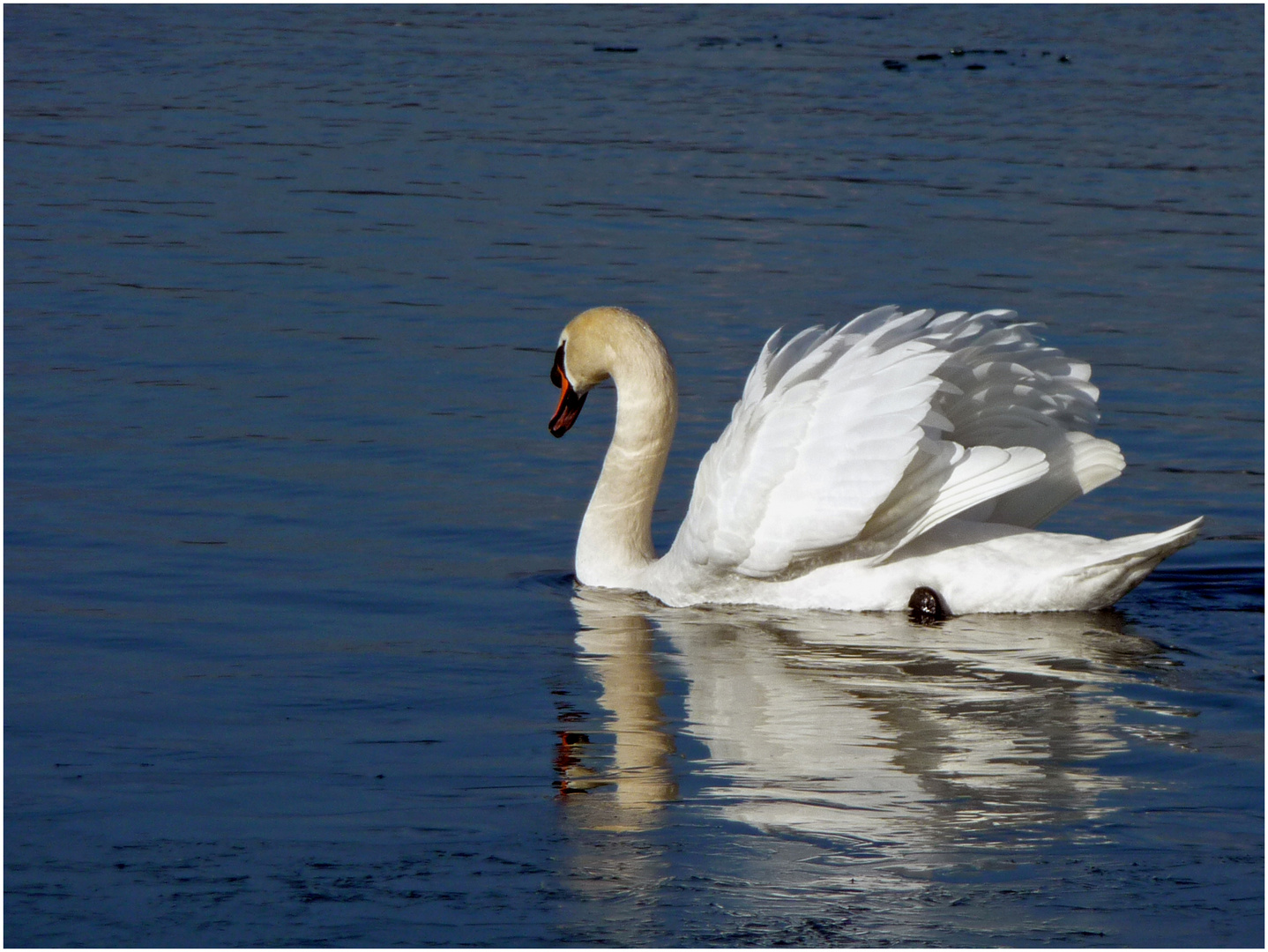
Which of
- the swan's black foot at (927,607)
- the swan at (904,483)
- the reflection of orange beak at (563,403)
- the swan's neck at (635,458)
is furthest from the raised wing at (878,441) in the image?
the reflection of orange beak at (563,403)

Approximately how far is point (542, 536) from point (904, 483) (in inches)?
80.3

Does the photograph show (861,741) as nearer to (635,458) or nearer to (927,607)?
(927,607)

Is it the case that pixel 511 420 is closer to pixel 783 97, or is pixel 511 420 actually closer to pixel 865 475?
pixel 865 475

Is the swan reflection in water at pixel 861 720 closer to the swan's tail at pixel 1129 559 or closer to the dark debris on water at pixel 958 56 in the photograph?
the swan's tail at pixel 1129 559

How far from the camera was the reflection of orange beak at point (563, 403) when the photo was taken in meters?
8.84

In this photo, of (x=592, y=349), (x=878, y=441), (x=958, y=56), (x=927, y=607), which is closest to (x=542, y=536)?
(x=592, y=349)

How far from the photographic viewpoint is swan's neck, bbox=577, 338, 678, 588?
8391mm

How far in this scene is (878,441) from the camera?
279 inches

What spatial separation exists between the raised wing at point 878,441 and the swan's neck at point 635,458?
0.56 m

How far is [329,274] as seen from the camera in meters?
12.8

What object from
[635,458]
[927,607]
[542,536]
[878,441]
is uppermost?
[878,441]

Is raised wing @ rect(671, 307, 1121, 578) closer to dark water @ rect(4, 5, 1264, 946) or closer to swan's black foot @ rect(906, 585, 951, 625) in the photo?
swan's black foot @ rect(906, 585, 951, 625)

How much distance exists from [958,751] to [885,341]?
194 cm

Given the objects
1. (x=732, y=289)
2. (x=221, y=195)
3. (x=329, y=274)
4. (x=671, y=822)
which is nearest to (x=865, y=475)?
(x=671, y=822)
